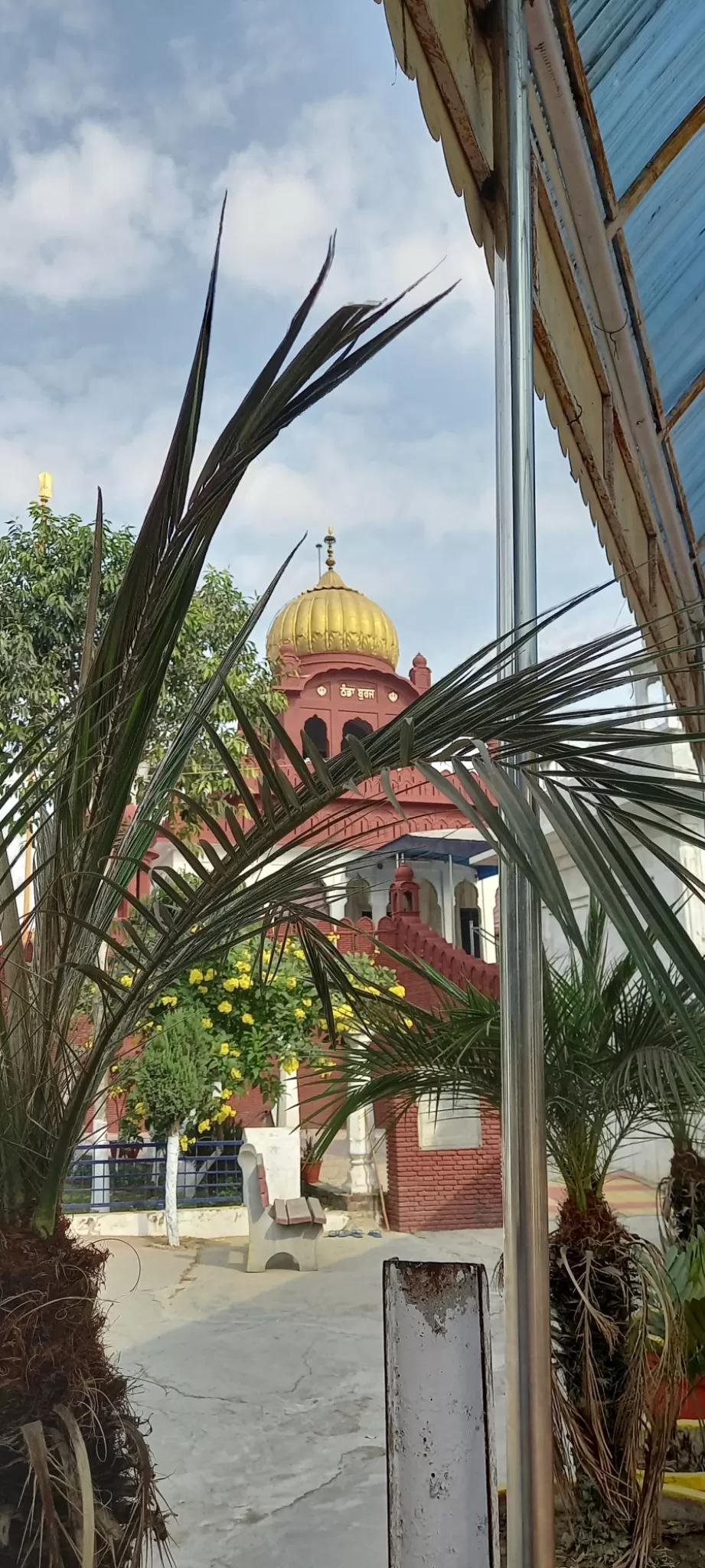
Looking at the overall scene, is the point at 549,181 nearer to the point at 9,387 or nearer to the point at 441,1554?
the point at 441,1554

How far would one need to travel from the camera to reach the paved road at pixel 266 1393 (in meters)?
3.30

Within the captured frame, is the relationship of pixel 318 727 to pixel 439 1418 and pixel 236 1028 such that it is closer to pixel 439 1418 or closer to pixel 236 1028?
pixel 236 1028

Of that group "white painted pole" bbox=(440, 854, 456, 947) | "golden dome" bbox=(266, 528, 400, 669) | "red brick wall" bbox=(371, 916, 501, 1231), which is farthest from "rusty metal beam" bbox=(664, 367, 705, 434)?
"golden dome" bbox=(266, 528, 400, 669)

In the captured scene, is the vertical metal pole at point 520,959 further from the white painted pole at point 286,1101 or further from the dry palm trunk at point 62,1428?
the white painted pole at point 286,1101

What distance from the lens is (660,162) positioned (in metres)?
2.36

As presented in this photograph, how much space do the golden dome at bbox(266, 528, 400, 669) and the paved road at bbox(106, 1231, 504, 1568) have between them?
9876 millimetres

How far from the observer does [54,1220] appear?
5.34 ft

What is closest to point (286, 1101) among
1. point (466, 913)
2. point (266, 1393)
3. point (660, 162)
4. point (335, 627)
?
point (266, 1393)

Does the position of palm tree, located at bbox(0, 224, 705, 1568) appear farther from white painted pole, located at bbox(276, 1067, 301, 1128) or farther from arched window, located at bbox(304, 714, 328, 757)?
arched window, located at bbox(304, 714, 328, 757)

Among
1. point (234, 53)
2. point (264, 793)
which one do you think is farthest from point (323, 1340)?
point (234, 53)

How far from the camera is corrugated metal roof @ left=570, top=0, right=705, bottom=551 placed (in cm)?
209

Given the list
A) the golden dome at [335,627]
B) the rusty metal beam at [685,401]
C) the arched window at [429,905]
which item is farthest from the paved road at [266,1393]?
the golden dome at [335,627]

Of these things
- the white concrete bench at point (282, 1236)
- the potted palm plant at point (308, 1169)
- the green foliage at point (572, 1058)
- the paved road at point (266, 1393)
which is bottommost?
the paved road at point (266, 1393)

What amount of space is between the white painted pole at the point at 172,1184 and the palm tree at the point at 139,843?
19.8 feet
